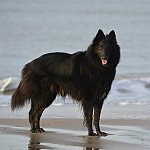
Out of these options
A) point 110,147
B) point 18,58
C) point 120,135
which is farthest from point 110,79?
point 18,58

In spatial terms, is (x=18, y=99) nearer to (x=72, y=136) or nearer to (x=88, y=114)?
(x=88, y=114)

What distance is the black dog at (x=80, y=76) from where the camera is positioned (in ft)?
31.4

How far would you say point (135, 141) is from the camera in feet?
28.3

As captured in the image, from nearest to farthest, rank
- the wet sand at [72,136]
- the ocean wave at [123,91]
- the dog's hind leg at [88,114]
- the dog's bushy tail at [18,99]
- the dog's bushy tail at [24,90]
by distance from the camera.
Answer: the wet sand at [72,136], the dog's hind leg at [88,114], the dog's bushy tail at [24,90], the dog's bushy tail at [18,99], the ocean wave at [123,91]

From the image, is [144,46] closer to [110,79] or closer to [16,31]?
[16,31]

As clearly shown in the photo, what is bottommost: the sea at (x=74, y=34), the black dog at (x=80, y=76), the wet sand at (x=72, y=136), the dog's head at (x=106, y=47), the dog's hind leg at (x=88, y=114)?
the wet sand at (x=72, y=136)

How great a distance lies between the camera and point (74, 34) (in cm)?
3369

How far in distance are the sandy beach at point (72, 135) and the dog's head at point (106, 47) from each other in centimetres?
109

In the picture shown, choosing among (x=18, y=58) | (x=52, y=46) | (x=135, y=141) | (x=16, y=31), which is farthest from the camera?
(x=16, y=31)

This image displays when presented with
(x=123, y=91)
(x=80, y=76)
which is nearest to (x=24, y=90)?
(x=80, y=76)

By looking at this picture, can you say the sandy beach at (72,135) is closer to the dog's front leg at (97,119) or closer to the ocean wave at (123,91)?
the dog's front leg at (97,119)

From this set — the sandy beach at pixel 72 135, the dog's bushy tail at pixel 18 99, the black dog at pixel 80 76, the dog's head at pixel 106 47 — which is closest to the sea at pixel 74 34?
the sandy beach at pixel 72 135

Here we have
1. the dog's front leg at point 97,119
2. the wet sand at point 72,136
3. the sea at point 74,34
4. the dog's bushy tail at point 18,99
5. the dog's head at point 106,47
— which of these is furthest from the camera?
the sea at point 74,34

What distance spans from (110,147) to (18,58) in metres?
16.5
